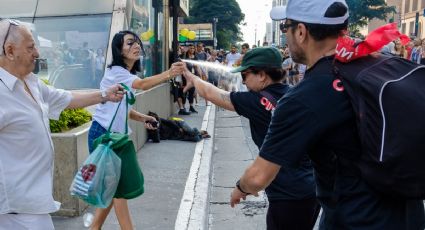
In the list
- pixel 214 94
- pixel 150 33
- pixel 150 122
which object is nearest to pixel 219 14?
pixel 150 33

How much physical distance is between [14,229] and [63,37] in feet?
21.0

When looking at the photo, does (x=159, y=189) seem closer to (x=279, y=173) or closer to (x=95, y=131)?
(x=95, y=131)

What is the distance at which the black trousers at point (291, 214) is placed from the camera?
2736 millimetres

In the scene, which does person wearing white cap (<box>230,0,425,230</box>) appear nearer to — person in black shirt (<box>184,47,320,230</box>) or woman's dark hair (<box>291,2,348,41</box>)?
woman's dark hair (<box>291,2,348,41</box>)

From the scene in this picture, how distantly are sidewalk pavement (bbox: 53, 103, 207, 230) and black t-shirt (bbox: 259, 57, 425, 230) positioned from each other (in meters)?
2.88

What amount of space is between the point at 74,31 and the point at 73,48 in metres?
0.33

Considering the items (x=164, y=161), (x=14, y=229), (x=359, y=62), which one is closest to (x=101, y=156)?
(x=14, y=229)

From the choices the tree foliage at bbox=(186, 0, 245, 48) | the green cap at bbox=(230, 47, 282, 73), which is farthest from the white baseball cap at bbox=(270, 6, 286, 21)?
the tree foliage at bbox=(186, 0, 245, 48)

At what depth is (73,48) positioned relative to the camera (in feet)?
26.9

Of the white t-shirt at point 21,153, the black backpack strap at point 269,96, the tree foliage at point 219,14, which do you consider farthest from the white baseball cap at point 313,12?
the tree foliage at point 219,14

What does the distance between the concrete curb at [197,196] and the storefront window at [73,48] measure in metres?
2.34

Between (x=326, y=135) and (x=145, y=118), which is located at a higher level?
(x=326, y=135)

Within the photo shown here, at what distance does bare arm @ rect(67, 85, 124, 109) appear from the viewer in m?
3.17

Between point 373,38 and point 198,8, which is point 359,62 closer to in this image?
point 373,38
